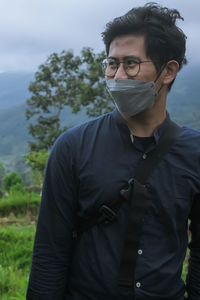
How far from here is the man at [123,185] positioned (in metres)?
1.87

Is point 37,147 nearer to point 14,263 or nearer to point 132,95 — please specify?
point 14,263

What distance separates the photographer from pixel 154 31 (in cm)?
197

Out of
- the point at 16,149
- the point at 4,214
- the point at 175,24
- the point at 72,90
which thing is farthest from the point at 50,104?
the point at 16,149

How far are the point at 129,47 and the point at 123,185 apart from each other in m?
0.67

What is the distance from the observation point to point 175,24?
82.1 inches

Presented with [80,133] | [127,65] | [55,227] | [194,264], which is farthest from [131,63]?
[194,264]

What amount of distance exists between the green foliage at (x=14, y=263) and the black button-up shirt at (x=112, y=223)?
187 centimetres

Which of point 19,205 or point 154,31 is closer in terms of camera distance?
point 154,31

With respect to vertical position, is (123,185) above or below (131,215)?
above

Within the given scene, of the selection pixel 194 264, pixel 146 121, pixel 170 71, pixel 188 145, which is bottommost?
pixel 194 264

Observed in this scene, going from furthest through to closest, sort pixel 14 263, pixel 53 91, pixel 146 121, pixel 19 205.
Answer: pixel 53 91 < pixel 19 205 < pixel 14 263 < pixel 146 121

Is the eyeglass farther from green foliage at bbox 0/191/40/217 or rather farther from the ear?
green foliage at bbox 0/191/40/217

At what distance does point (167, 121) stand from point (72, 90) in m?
26.7

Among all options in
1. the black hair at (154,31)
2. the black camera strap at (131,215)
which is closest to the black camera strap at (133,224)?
the black camera strap at (131,215)
